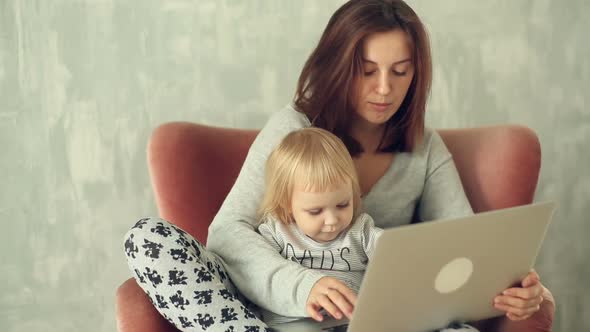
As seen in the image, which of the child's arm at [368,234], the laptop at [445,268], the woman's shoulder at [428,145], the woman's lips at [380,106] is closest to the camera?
the laptop at [445,268]

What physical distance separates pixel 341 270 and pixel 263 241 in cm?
16

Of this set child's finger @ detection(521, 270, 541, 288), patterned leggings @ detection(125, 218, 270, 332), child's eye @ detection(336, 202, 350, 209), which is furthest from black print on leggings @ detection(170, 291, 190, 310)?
child's finger @ detection(521, 270, 541, 288)

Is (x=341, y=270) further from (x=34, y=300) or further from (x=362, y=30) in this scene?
(x=34, y=300)

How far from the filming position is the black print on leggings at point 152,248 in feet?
4.02

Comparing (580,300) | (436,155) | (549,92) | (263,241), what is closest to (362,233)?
(263,241)

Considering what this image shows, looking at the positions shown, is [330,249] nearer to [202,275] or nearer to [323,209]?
[323,209]

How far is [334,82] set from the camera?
1.53 meters

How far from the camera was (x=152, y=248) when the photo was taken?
48.4 inches

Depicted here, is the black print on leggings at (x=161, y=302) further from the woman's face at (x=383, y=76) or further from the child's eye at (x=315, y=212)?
the woman's face at (x=383, y=76)

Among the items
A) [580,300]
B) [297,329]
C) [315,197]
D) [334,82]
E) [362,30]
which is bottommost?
[580,300]

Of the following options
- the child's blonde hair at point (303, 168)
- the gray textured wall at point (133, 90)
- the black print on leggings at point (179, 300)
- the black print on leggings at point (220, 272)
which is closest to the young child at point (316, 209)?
the child's blonde hair at point (303, 168)

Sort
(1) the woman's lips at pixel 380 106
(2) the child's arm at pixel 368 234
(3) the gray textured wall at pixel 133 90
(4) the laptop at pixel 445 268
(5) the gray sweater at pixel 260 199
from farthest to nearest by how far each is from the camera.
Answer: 1. (3) the gray textured wall at pixel 133 90
2. (1) the woman's lips at pixel 380 106
3. (2) the child's arm at pixel 368 234
4. (5) the gray sweater at pixel 260 199
5. (4) the laptop at pixel 445 268

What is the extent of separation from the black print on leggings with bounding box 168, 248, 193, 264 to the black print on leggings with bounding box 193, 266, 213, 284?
0.07ft

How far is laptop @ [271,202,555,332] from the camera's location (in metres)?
1.05
